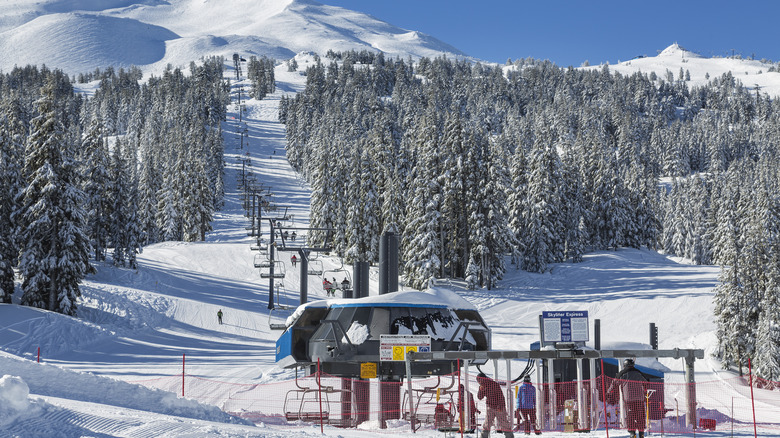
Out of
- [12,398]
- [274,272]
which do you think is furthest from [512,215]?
[12,398]

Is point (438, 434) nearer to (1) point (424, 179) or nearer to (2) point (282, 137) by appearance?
(1) point (424, 179)

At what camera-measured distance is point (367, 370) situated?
18.7 m

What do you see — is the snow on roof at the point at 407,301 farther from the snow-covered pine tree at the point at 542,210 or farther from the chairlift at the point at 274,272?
the snow-covered pine tree at the point at 542,210

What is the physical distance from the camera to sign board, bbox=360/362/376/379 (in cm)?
1862

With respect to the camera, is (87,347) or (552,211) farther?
(552,211)

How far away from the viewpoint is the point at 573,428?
1375 centimetres

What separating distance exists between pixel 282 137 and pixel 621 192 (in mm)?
111012

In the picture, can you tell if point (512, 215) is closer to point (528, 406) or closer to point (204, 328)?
point (204, 328)

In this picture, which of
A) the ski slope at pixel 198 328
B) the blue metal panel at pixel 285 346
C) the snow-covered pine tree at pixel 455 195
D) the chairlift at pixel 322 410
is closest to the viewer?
the ski slope at pixel 198 328

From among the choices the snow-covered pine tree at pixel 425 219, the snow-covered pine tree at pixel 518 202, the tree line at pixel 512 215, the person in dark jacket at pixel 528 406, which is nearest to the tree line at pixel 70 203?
the tree line at pixel 512 215

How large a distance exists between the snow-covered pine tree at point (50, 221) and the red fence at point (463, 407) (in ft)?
57.4

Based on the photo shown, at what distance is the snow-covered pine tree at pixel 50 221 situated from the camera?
39.5 m

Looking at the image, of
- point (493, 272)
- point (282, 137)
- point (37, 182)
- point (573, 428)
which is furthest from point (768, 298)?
point (282, 137)

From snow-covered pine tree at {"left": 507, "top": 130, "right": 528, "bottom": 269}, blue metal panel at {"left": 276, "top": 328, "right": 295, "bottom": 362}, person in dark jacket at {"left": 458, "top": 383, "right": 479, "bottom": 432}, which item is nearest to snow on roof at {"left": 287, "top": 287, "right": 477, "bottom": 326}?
blue metal panel at {"left": 276, "top": 328, "right": 295, "bottom": 362}
